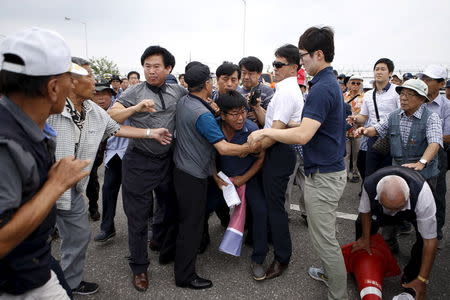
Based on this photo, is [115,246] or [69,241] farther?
[115,246]

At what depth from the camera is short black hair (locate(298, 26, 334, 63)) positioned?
2148mm

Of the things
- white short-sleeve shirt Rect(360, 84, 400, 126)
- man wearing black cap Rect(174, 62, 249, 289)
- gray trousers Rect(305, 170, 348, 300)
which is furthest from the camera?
white short-sleeve shirt Rect(360, 84, 400, 126)

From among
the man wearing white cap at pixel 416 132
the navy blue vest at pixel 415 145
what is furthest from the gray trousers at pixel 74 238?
the navy blue vest at pixel 415 145

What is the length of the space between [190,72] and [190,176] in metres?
0.89

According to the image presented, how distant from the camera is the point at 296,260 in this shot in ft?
10.1

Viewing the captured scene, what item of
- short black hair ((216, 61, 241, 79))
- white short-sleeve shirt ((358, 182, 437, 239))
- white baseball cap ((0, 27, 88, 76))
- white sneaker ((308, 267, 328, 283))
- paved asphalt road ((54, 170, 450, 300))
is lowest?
paved asphalt road ((54, 170, 450, 300))

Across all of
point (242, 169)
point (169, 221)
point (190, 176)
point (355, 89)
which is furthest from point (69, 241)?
point (355, 89)

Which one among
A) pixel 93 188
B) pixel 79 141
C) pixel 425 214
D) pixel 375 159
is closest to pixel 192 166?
pixel 79 141

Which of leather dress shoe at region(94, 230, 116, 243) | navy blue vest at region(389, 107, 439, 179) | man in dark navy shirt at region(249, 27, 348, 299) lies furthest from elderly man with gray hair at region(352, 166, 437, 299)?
leather dress shoe at region(94, 230, 116, 243)

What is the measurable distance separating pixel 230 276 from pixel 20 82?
2425 millimetres

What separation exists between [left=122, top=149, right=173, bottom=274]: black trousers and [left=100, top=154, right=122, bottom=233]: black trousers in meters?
0.85

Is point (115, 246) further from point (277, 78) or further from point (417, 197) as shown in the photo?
point (417, 197)

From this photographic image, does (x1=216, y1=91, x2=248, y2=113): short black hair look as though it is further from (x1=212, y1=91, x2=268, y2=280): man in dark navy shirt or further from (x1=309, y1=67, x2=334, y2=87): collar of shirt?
(x1=309, y1=67, x2=334, y2=87): collar of shirt

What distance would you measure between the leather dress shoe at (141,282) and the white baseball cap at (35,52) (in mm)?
2087
